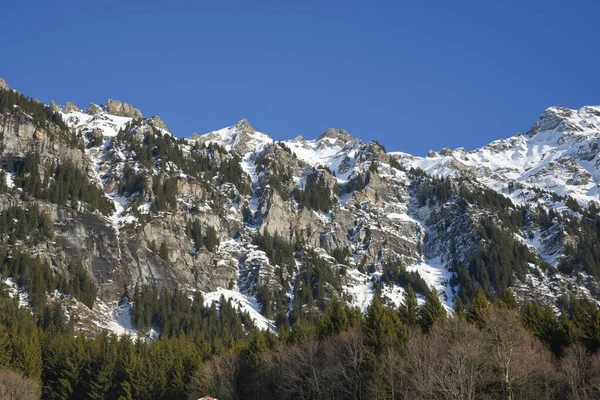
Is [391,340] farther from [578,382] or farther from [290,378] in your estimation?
[578,382]

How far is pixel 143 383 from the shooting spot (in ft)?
295

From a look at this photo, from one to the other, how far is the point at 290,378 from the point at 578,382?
3244 cm

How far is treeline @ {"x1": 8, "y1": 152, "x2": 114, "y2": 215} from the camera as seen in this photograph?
182m

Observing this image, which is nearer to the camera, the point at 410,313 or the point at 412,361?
the point at 412,361

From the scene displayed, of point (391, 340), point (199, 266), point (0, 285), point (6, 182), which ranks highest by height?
point (6, 182)

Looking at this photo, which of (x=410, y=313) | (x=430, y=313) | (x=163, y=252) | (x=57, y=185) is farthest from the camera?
(x=163, y=252)

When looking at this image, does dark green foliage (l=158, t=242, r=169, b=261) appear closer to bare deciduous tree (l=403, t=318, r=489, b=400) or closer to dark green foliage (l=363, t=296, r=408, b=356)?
dark green foliage (l=363, t=296, r=408, b=356)

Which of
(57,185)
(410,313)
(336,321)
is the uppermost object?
(57,185)

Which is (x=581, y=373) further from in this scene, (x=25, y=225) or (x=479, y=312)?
(x=25, y=225)

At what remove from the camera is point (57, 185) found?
187000mm

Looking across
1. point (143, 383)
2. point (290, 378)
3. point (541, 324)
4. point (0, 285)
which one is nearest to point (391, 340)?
point (290, 378)

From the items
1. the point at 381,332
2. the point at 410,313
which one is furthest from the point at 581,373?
the point at 410,313

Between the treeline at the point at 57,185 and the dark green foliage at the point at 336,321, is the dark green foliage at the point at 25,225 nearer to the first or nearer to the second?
the treeline at the point at 57,185

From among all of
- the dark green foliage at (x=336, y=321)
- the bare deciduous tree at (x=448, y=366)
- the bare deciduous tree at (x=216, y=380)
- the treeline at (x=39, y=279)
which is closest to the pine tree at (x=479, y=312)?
the bare deciduous tree at (x=448, y=366)
